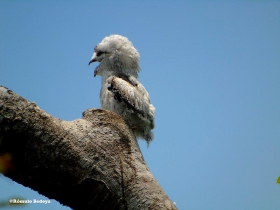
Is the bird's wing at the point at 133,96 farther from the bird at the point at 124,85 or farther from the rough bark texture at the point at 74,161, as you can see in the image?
the rough bark texture at the point at 74,161

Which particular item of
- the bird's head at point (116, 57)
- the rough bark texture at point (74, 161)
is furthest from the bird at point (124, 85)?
the rough bark texture at point (74, 161)

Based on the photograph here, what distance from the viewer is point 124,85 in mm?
6504

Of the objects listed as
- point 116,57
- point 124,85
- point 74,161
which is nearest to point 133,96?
point 124,85

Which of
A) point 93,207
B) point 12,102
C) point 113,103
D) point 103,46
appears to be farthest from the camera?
point 103,46

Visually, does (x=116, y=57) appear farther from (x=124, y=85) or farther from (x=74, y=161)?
(x=74, y=161)

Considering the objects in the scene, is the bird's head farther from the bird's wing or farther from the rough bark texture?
the rough bark texture

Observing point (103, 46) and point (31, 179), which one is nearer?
point (31, 179)

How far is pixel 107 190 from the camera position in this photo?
135 inches

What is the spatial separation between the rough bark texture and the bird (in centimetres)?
195

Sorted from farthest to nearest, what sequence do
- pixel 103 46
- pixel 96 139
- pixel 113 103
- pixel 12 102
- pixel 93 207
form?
pixel 103 46
pixel 113 103
pixel 96 139
pixel 93 207
pixel 12 102

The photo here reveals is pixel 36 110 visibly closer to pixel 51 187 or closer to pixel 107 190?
pixel 51 187

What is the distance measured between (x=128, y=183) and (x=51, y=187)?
0.69 meters

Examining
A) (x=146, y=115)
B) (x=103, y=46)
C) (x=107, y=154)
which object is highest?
(x=103, y=46)

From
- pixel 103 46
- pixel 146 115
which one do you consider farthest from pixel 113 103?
pixel 103 46
